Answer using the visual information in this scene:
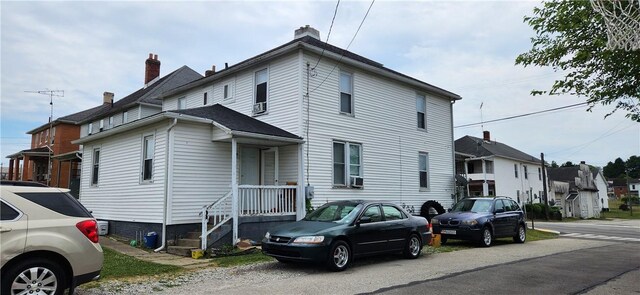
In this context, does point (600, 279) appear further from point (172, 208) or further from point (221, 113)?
point (221, 113)

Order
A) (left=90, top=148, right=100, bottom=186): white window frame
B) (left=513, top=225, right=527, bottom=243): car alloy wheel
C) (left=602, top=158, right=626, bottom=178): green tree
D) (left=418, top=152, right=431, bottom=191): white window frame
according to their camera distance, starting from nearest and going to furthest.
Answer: (left=513, top=225, right=527, bottom=243): car alloy wheel, (left=90, top=148, right=100, bottom=186): white window frame, (left=418, top=152, right=431, bottom=191): white window frame, (left=602, top=158, right=626, bottom=178): green tree

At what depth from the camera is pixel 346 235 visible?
9297mm

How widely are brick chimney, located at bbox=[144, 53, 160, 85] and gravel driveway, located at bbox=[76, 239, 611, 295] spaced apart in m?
23.9

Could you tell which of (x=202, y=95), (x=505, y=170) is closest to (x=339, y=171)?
(x=202, y=95)

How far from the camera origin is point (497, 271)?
9.26 metres

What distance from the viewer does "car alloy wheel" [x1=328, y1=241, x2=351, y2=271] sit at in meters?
8.87

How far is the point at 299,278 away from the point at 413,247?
3982 millimetres

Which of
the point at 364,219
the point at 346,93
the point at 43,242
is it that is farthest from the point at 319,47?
the point at 43,242

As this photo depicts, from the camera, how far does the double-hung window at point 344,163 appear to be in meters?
15.7

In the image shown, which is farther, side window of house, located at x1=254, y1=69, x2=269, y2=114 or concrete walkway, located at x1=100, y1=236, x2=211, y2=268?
side window of house, located at x1=254, y1=69, x2=269, y2=114

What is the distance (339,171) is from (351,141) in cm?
123

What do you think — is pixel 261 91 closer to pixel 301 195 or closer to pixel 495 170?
pixel 301 195

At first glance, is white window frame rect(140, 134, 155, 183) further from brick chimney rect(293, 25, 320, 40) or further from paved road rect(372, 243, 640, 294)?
paved road rect(372, 243, 640, 294)

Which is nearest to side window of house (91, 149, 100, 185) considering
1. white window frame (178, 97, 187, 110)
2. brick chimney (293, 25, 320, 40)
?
white window frame (178, 97, 187, 110)
